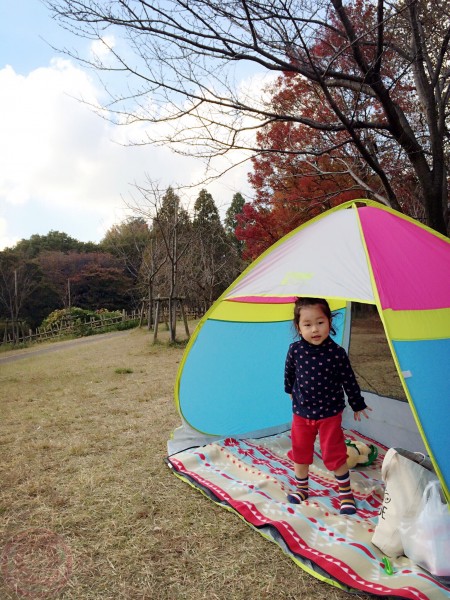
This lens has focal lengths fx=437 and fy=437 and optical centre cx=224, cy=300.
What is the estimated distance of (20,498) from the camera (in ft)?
8.68

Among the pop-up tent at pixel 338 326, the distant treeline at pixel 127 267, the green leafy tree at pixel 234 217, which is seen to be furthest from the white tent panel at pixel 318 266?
the green leafy tree at pixel 234 217

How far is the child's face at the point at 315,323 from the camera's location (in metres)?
2.49

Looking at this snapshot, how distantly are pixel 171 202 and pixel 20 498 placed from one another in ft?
29.0

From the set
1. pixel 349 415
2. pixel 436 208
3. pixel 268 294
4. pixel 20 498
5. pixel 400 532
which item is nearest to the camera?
pixel 400 532

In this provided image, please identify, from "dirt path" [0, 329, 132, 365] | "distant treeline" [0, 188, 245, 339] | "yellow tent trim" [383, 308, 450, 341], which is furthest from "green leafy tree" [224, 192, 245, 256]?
"yellow tent trim" [383, 308, 450, 341]

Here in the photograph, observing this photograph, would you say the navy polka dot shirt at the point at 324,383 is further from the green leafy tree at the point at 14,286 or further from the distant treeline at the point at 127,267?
the green leafy tree at the point at 14,286

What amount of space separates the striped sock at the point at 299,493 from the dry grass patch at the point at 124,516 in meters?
0.35

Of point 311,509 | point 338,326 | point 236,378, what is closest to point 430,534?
point 311,509

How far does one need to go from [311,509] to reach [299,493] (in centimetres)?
14

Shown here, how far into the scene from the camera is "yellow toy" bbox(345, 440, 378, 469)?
9.63 feet

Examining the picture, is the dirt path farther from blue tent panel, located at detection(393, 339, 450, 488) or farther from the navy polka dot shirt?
blue tent panel, located at detection(393, 339, 450, 488)

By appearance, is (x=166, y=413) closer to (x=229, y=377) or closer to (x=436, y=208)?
(x=229, y=377)

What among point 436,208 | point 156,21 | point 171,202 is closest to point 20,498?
point 156,21

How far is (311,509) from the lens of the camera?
2.39 meters
